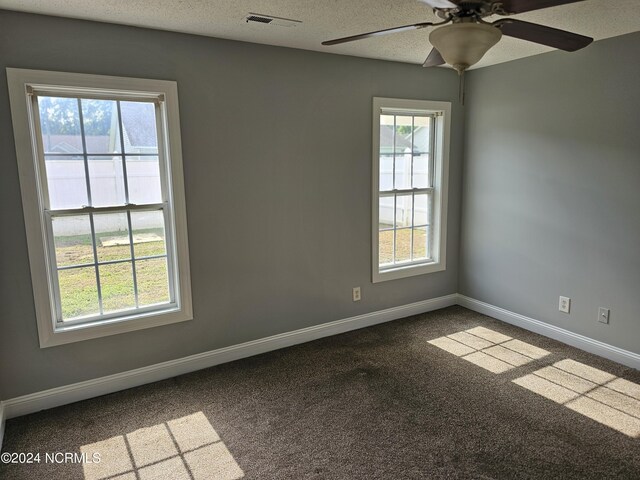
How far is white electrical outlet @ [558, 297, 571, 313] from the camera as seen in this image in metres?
3.47

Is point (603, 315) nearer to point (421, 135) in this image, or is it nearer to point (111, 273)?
point (421, 135)

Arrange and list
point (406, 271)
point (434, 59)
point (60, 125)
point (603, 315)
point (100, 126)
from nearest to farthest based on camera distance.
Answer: point (434, 59) < point (60, 125) < point (100, 126) < point (603, 315) < point (406, 271)

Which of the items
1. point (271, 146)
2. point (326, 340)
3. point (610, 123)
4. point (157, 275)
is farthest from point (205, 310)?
point (610, 123)

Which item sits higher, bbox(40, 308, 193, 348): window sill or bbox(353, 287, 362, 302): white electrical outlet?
bbox(40, 308, 193, 348): window sill

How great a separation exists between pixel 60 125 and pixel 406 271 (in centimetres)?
303

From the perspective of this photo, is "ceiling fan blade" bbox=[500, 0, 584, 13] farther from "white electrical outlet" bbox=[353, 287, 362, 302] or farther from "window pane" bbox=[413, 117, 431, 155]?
"white electrical outlet" bbox=[353, 287, 362, 302]

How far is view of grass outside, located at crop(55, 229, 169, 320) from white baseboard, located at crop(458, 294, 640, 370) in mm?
2975

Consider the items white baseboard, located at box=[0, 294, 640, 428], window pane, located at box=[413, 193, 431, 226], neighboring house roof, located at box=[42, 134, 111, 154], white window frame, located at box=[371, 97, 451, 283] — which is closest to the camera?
neighboring house roof, located at box=[42, 134, 111, 154]

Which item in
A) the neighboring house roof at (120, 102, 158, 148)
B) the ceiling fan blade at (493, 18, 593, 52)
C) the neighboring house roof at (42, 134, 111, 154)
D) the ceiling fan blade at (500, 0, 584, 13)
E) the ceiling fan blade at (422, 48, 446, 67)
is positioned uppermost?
the ceiling fan blade at (500, 0, 584, 13)

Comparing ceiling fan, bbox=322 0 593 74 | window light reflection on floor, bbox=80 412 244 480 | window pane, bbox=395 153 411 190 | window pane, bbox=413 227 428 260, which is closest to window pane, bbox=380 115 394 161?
window pane, bbox=395 153 411 190

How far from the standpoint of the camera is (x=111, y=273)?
2.87 meters

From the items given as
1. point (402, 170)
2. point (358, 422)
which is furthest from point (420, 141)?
point (358, 422)

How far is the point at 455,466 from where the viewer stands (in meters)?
2.13

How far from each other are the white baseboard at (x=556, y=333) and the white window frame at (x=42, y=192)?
9.22 feet
